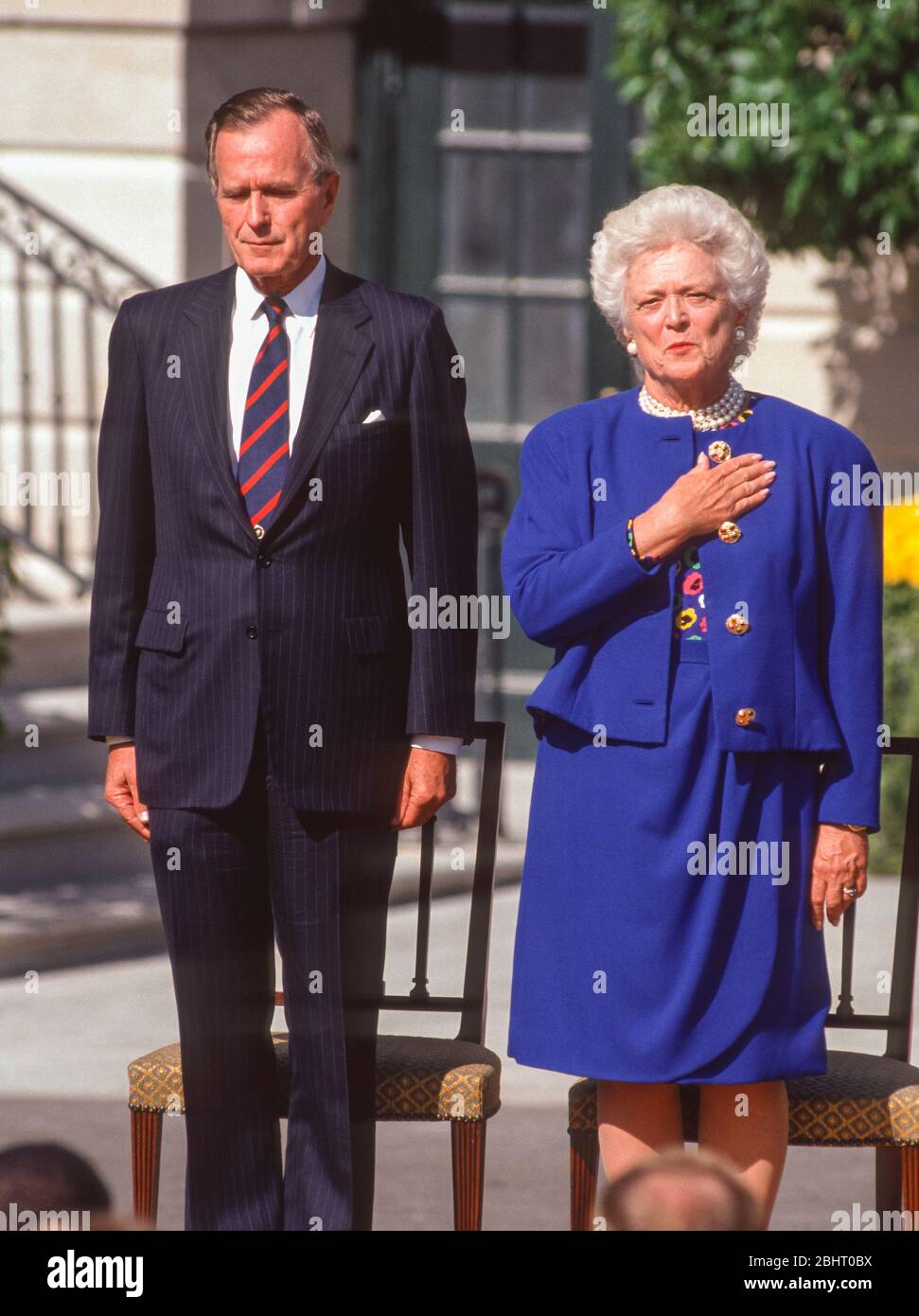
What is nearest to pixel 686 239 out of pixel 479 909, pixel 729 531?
pixel 729 531

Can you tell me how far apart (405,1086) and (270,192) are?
136 centimetres

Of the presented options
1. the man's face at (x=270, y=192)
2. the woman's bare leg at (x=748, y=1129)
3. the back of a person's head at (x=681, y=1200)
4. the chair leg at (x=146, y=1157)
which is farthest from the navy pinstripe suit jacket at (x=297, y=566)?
the back of a person's head at (x=681, y=1200)

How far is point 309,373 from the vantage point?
3.14 meters

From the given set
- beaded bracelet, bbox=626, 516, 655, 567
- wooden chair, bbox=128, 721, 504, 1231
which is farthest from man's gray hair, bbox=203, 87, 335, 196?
wooden chair, bbox=128, 721, 504, 1231

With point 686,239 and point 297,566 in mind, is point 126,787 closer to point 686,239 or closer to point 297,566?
point 297,566

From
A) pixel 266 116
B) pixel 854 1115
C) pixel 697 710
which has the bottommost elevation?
pixel 854 1115

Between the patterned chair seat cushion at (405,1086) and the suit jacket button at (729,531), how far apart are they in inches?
36.9

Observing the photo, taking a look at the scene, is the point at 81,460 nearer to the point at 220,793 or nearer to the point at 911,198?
the point at 911,198

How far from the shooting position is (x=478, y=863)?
11.5ft

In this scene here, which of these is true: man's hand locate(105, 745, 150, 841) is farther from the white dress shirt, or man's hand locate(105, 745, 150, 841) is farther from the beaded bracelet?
the beaded bracelet

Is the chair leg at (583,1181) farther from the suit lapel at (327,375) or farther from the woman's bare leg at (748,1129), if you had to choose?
the suit lapel at (327,375)

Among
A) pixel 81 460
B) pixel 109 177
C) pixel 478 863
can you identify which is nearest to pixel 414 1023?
pixel 478 863

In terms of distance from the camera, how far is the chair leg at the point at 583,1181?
127 inches

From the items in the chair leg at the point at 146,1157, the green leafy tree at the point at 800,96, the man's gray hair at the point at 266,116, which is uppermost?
the green leafy tree at the point at 800,96
